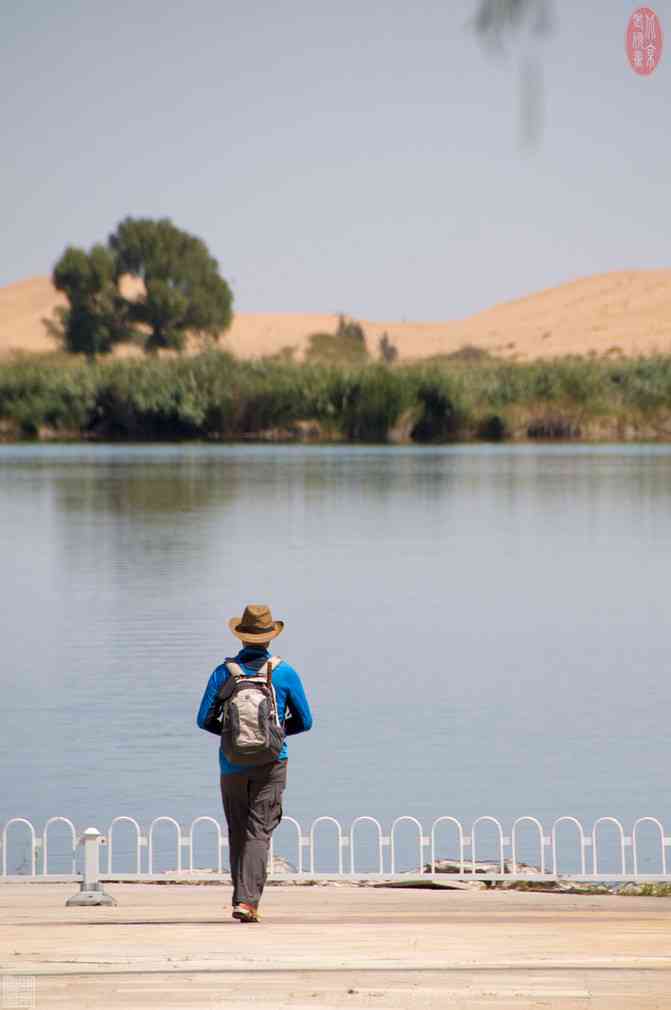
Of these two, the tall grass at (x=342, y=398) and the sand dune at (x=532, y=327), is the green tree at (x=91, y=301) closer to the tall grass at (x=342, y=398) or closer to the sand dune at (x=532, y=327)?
the tall grass at (x=342, y=398)

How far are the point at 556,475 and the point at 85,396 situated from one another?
19.8 m

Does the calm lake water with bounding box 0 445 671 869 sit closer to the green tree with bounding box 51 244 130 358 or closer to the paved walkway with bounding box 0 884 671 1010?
the paved walkway with bounding box 0 884 671 1010

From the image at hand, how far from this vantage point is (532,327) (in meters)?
142

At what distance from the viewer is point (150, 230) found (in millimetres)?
88312

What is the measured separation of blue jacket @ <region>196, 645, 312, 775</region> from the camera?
7281mm

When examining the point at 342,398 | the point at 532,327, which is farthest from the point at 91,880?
the point at 532,327

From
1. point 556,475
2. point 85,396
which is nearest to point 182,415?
point 85,396

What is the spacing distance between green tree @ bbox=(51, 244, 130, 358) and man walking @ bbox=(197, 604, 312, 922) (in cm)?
8256

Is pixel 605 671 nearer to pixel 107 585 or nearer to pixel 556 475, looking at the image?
pixel 107 585

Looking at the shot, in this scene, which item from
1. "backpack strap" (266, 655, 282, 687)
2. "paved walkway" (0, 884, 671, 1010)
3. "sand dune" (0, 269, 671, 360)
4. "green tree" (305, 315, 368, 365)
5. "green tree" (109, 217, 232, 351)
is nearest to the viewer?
"paved walkway" (0, 884, 671, 1010)

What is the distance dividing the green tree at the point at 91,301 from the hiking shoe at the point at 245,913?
272 feet

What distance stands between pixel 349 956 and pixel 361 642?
1186 centimetres

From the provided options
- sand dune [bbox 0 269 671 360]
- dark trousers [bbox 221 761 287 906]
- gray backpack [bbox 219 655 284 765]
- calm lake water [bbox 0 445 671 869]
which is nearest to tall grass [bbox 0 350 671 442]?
calm lake water [bbox 0 445 671 869]

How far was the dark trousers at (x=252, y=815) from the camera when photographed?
731 centimetres
